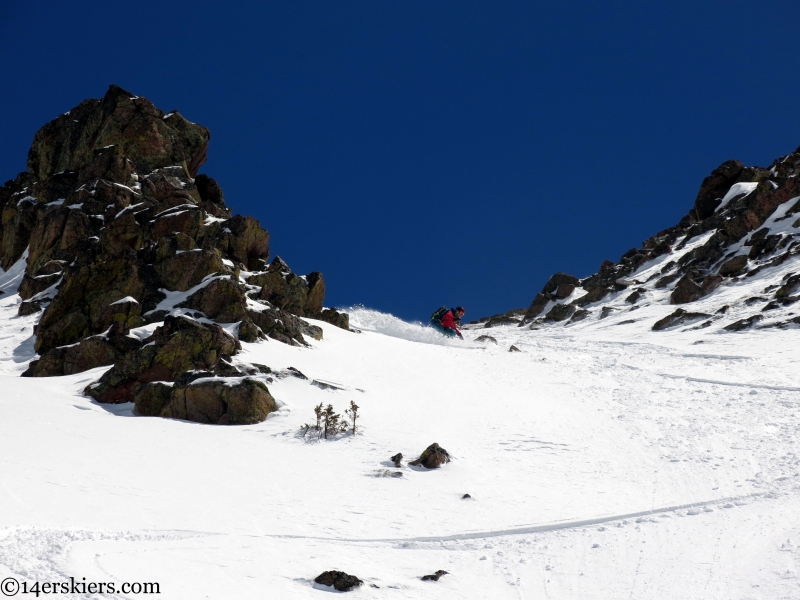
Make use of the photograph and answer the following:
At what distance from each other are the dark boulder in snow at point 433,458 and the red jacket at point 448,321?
25310 millimetres

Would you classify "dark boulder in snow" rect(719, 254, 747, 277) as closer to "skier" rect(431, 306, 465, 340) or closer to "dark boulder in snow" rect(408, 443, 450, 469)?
"skier" rect(431, 306, 465, 340)

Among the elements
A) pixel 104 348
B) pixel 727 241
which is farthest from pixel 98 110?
pixel 727 241

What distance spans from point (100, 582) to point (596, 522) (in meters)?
6.97

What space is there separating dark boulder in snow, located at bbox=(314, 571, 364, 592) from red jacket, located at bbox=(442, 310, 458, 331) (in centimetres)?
3132

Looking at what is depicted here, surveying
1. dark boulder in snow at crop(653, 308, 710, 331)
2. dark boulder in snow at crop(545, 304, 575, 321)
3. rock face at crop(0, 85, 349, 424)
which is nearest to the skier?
rock face at crop(0, 85, 349, 424)

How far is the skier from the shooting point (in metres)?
37.9

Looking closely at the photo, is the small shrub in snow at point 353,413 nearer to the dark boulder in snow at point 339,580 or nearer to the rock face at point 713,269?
the dark boulder in snow at point 339,580

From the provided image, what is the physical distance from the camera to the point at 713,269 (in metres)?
54.9

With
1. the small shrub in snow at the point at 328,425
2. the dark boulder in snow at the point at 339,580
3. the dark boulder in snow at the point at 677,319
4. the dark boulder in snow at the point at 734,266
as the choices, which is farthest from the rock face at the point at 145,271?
the dark boulder in snow at the point at 734,266

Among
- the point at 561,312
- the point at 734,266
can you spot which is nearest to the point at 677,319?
the point at 734,266

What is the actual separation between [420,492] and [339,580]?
437 centimetres

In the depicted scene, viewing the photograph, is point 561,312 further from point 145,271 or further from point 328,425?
point 328,425

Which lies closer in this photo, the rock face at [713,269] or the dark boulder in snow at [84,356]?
the dark boulder in snow at [84,356]

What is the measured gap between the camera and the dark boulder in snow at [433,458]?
12.5 m
